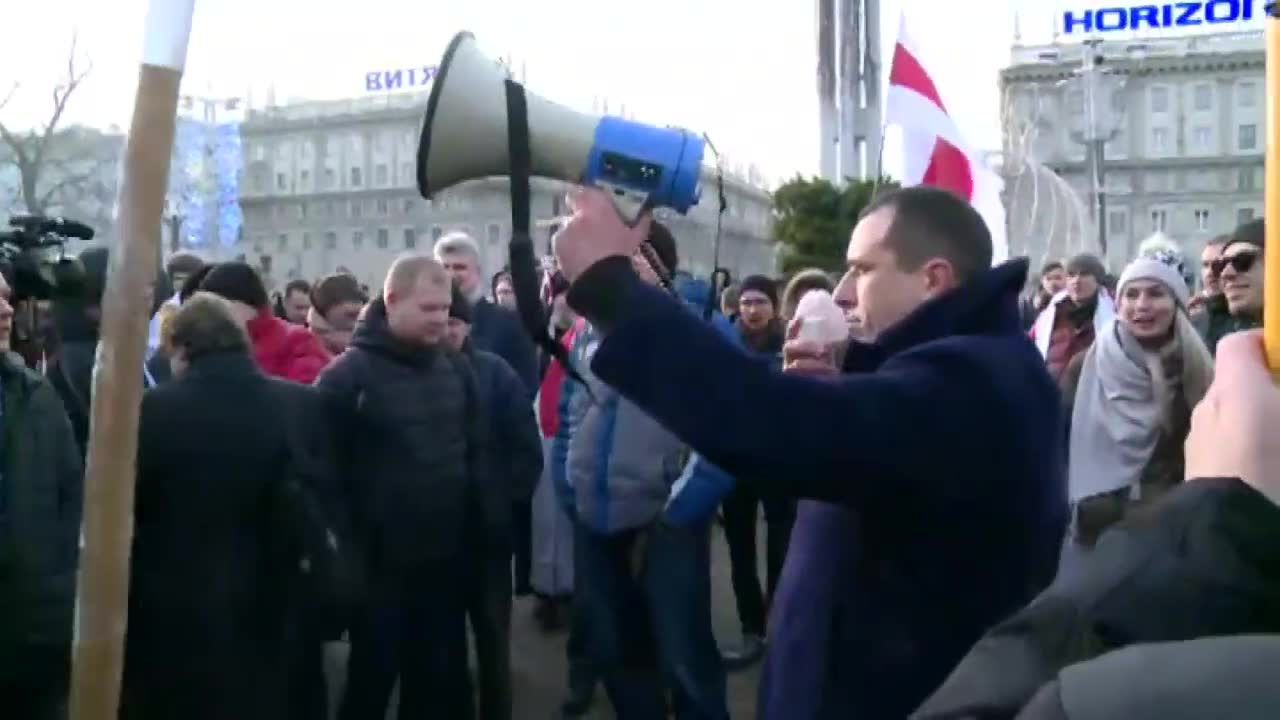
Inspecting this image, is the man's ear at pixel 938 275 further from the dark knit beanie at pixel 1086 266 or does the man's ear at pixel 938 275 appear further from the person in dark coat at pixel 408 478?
the dark knit beanie at pixel 1086 266

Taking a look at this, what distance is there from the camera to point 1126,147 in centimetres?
8406

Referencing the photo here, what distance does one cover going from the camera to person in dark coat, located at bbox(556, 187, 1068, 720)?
1.96m

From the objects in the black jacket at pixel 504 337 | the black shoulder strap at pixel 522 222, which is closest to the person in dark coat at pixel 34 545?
the black shoulder strap at pixel 522 222

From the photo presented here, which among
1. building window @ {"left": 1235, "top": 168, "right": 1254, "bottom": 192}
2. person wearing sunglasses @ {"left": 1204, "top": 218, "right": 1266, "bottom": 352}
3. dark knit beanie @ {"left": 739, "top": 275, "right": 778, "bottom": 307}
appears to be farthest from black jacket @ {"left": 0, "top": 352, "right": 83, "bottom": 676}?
building window @ {"left": 1235, "top": 168, "right": 1254, "bottom": 192}

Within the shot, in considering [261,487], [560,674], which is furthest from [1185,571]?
[560,674]

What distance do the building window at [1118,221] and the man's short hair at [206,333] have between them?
82408 mm

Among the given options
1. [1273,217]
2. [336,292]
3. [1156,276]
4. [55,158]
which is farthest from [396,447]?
[55,158]

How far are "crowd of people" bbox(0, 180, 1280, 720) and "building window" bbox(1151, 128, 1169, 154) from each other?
3172 inches

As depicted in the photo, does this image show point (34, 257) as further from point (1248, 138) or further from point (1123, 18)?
point (1248, 138)

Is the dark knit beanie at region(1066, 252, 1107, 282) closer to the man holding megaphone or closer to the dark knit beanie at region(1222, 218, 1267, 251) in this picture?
the dark knit beanie at region(1222, 218, 1267, 251)

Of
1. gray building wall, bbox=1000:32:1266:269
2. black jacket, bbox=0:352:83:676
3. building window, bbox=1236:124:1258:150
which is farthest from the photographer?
building window, bbox=1236:124:1258:150

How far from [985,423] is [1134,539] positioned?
90 cm

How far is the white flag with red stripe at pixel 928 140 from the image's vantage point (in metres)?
6.29

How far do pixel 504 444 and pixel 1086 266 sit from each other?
12.4 feet
